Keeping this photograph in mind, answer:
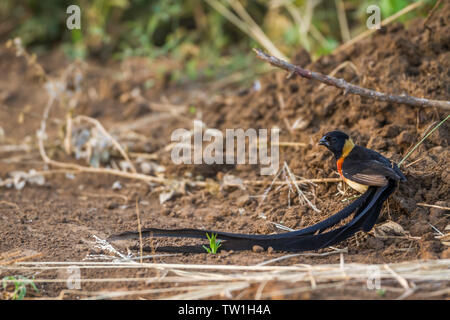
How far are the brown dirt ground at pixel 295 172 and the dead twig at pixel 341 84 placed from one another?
256 millimetres

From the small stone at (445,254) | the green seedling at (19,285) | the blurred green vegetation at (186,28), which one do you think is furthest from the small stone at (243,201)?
the blurred green vegetation at (186,28)

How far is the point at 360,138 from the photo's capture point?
3.42 m

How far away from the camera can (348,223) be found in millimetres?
2670

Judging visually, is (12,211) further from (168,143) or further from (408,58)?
(408,58)

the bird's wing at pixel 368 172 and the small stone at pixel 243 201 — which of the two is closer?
the bird's wing at pixel 368 172

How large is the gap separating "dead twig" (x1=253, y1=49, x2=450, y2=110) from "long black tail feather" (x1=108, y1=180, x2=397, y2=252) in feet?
2.08

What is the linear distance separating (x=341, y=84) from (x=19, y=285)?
2144 mm

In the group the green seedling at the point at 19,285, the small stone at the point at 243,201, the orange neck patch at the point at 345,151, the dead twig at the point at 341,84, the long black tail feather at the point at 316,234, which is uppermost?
the dead twig at the point at 341,84

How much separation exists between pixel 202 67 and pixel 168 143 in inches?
96.6

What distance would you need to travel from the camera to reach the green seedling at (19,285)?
2.35 meters

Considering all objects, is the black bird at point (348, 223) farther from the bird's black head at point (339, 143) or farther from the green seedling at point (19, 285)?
the green seedling at point (19, 285)

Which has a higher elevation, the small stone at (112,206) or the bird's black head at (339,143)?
the bird's black head at (339,143)

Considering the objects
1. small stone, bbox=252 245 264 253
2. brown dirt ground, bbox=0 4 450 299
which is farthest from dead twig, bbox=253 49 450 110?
small stone, bbox=252 245 264 253
